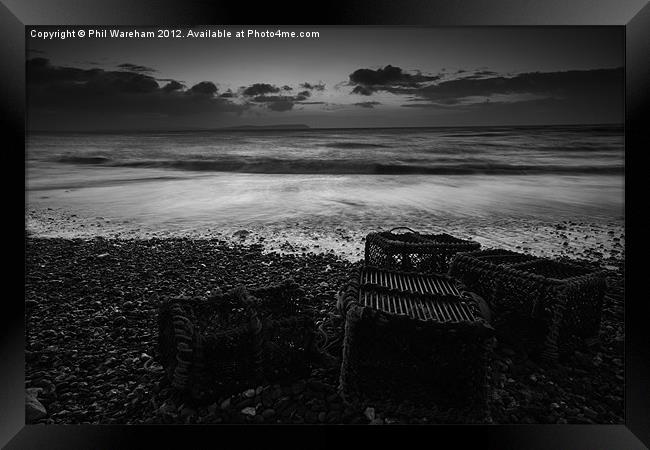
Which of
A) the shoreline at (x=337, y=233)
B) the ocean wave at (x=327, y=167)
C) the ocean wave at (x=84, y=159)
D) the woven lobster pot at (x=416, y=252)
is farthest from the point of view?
the ocean wave at (x=327, y=167)

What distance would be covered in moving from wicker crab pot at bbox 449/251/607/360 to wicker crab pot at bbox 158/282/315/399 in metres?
1.34

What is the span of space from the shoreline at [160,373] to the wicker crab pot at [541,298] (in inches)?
5.4

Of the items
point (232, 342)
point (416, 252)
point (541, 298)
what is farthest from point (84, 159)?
point (541, 298)

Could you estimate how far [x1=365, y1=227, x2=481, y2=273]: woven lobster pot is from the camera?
11.1 ft

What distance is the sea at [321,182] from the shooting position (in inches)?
217

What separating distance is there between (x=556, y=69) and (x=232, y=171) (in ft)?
20.2

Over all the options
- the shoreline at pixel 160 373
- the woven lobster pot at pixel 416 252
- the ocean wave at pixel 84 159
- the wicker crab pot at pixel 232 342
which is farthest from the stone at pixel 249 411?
the ocean wave at pixel 84 159

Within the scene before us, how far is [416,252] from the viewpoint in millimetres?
3396

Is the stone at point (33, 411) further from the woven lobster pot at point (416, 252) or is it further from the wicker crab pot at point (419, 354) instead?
the woven lobster pot at point (416, 252)

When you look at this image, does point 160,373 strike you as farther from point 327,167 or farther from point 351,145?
point 351,145

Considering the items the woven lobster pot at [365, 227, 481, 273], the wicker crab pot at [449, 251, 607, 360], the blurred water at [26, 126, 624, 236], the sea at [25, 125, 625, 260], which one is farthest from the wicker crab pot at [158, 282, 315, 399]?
the blurred water at [26, 126, 624, 236]

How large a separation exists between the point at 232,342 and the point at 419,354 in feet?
3.26

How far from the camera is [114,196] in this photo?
6.66 m
